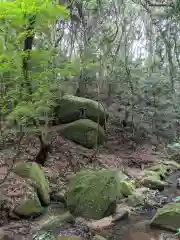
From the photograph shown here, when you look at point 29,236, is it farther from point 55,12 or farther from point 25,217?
point 55,12

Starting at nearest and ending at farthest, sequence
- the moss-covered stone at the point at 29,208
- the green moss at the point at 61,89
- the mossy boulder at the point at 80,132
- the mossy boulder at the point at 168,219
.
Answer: the moss-covered stone at the point at 29,208
the mossy boulder at the point at 168,219
the green moss at the point at 61,89
the mossy boulder at the point at 80,132

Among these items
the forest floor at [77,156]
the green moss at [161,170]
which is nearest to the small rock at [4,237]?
the forest floor at [77,156]

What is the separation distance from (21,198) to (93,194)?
1684mm

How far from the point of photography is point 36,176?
8.20 meters

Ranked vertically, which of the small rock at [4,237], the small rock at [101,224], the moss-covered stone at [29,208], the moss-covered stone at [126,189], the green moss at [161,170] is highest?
the moss-covered stone at [29,208]

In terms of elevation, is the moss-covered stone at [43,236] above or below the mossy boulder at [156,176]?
above

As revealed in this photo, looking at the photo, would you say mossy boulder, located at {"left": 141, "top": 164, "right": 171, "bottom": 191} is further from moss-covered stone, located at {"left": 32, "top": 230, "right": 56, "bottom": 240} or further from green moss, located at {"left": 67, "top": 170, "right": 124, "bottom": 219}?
moss-covered stone, located at {"left": 32, "top": 230, "right": 56, "bottom": 240}

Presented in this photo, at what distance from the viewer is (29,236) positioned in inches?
256

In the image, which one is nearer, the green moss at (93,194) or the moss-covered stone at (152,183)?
the green moss at (93,194)

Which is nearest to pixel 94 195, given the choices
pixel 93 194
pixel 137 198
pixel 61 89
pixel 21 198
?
pixel 93 194

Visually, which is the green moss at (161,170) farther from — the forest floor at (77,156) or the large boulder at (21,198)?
the large boulder at (21,198)

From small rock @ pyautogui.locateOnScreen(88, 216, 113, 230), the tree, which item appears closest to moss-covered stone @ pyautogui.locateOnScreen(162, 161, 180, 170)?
small rock @ pyautogui.locateOnScreen(88, 216, 113, 230)

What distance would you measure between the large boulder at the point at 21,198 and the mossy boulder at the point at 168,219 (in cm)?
267

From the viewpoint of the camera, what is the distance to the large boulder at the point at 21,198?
A: 7180 mm
